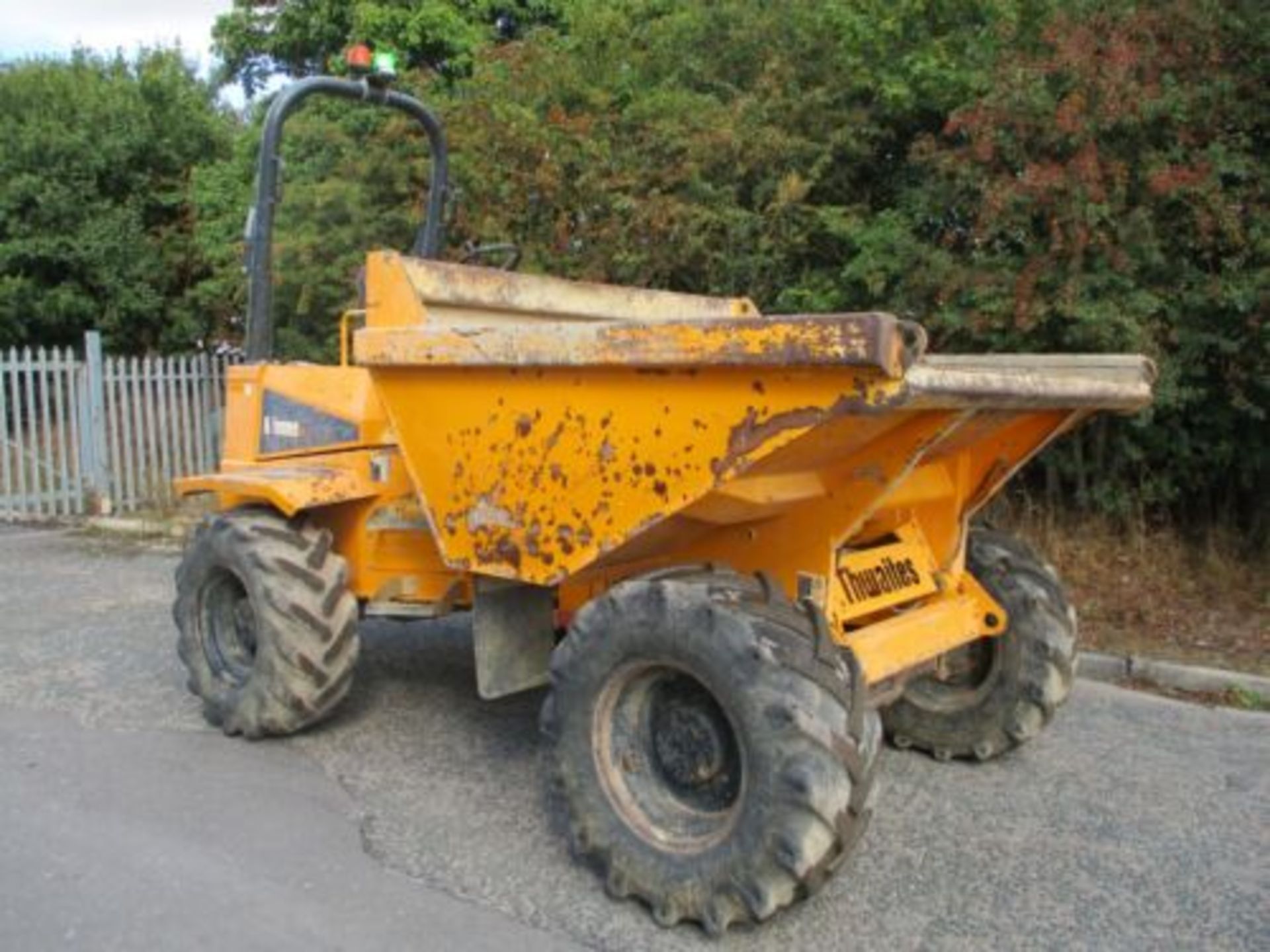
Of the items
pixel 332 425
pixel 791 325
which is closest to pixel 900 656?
pixel 791 325

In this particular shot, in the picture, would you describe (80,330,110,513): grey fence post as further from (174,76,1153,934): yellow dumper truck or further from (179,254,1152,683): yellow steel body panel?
(179,254,1152,683): yellow steel body panel

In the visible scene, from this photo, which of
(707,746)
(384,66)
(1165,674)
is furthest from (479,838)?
(1165,674)

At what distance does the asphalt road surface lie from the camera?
3266mm

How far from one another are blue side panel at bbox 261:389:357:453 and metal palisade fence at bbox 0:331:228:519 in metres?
7.11

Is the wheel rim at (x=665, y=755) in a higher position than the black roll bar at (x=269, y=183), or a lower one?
lower

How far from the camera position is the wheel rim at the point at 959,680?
14.7 ft

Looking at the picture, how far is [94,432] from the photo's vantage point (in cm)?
1160

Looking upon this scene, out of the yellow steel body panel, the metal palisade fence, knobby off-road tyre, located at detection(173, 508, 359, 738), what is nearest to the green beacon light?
the yellow steel body panel

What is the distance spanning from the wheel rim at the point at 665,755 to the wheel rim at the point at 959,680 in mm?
1443

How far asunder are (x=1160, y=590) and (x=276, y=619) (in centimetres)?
515

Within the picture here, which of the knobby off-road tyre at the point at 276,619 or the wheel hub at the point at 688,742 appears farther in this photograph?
the knobby off-road tyre at the point at 276,619

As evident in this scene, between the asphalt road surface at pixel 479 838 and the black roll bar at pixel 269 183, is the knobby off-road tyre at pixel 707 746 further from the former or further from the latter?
the black roll bar at pixel 269 183

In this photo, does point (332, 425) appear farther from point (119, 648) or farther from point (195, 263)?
point (195, 263)

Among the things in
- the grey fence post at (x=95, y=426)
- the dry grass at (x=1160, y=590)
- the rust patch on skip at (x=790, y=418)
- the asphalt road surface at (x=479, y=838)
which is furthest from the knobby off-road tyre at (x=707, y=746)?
the grey fence post at (x=95, y=426)
